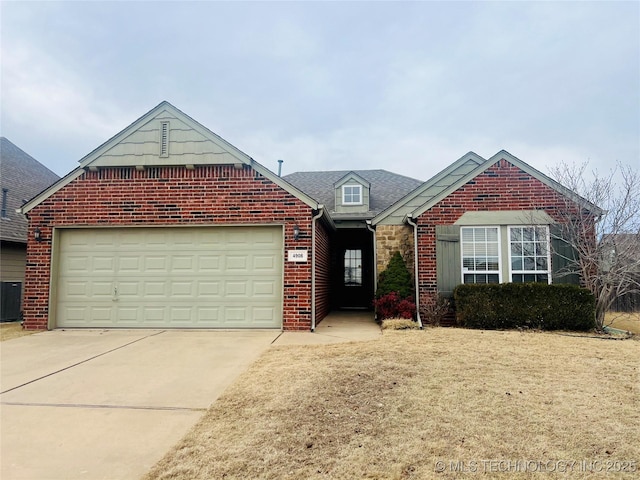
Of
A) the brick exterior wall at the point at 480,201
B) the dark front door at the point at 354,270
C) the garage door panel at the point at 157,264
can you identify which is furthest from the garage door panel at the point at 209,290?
the dark front door at the point at 354,270

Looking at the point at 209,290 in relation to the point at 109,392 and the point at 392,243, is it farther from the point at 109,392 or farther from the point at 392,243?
the point at 392,243

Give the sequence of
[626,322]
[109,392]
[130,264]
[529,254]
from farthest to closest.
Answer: [626,322], [529,254], [130,264], [109,392]

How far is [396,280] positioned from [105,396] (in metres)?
7.48

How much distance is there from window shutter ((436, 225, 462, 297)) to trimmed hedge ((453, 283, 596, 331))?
0.61m

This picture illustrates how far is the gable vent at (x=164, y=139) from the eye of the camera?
9.35 m

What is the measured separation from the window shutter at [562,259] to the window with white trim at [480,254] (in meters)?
1.24

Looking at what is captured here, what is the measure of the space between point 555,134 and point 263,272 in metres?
15.5

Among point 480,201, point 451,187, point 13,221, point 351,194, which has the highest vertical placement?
point 351,194

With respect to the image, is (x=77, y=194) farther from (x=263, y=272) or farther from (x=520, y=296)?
(x=520, y=296)

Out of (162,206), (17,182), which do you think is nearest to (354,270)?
(162,206)

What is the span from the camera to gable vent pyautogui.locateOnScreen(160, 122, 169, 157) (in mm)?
9352

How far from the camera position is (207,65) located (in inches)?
611

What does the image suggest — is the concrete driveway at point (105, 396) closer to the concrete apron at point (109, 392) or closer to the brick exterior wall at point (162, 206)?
the concrete apron at point (109, 392)

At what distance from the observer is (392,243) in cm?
1118
